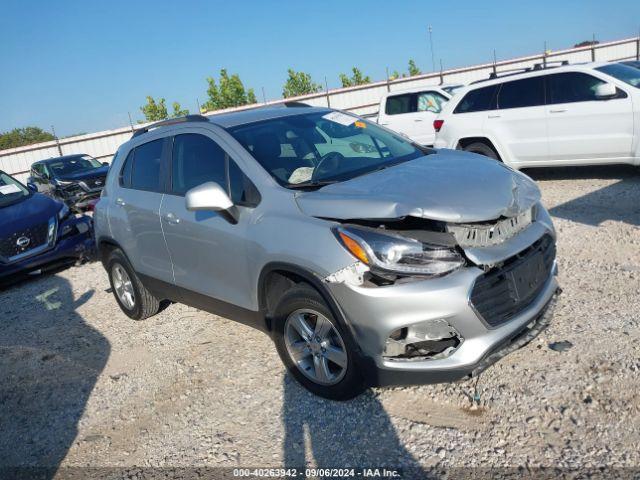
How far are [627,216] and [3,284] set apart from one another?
7.87 meters

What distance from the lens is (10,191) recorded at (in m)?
8.28

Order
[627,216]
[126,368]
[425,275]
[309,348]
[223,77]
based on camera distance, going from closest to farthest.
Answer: [425,275] < [309,348] < [126,368] < [627,216] < [223,77]

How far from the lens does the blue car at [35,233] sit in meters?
7.27

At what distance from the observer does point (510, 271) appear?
292 cm

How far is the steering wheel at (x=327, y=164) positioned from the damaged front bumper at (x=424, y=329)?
96 cm

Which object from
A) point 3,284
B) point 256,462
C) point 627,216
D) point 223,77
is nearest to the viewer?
point 256,462

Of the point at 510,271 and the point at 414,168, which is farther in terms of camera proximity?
the point at 414,168

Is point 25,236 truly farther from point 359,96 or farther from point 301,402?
point 359,96

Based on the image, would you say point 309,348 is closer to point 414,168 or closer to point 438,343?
point 438,343

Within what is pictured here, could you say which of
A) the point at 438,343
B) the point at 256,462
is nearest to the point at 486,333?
the point at 438,343

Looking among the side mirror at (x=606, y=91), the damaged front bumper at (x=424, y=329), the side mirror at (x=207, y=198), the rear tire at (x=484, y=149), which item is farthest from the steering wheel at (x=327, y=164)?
the rear tire at (x=484, y=149)

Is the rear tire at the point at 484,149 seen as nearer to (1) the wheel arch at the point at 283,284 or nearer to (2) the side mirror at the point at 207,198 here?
(1) the wheel arch at the point at 283,284

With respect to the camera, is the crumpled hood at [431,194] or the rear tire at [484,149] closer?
the crumpled hood at [431,194]

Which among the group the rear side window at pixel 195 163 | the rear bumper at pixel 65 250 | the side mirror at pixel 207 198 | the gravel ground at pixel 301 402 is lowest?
the gravel ground at pixel 301 402
